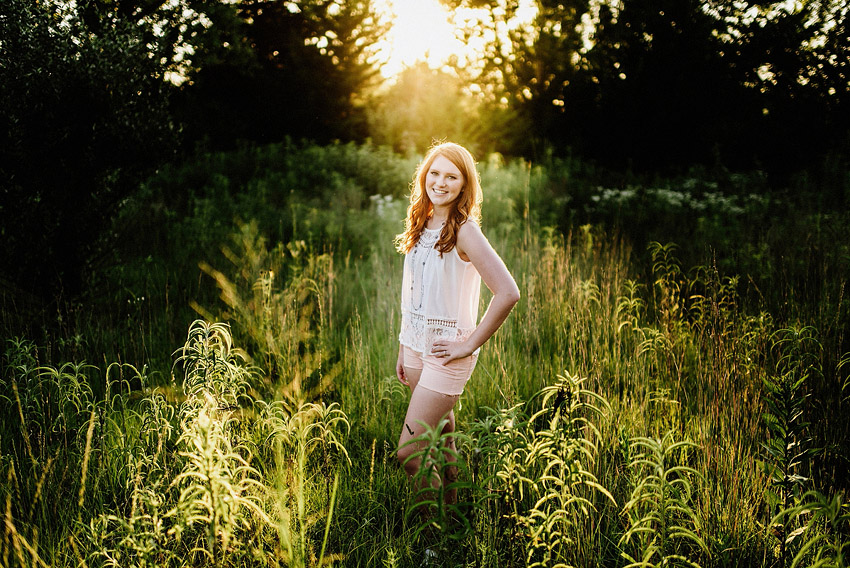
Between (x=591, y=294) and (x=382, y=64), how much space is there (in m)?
15.0

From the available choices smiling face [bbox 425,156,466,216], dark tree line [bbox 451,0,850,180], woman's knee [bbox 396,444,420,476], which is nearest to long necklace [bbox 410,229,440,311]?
smiling face [bbox 425,156,466,216]

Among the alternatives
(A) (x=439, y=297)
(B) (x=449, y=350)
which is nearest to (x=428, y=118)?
(A) (x=439, y=297)

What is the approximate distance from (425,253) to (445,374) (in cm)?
52

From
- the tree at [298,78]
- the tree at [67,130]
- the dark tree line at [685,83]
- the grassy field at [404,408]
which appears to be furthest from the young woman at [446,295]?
the tree at [298,78]

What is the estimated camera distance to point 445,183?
2129 mm

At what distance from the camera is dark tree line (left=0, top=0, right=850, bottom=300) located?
3875mm

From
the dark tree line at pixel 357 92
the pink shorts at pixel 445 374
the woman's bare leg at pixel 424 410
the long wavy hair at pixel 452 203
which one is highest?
the dark tree line at pixel 357 92

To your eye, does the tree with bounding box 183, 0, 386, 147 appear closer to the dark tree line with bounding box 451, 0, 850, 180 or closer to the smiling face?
the dark tree line with bounding box 451, 0, 850, 180

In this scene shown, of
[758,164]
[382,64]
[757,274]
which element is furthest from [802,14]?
[382,64]

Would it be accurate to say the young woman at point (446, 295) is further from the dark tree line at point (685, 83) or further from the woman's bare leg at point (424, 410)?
the dark tree line at point (685, 83)

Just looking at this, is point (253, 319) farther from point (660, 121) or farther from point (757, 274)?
point (660, 121)

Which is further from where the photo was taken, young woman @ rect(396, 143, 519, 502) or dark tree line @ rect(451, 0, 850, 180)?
dark tree line @ rect(451, 0, 850, 180)

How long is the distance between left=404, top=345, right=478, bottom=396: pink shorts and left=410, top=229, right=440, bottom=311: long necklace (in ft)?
0.83

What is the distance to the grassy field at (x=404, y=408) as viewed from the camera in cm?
175
